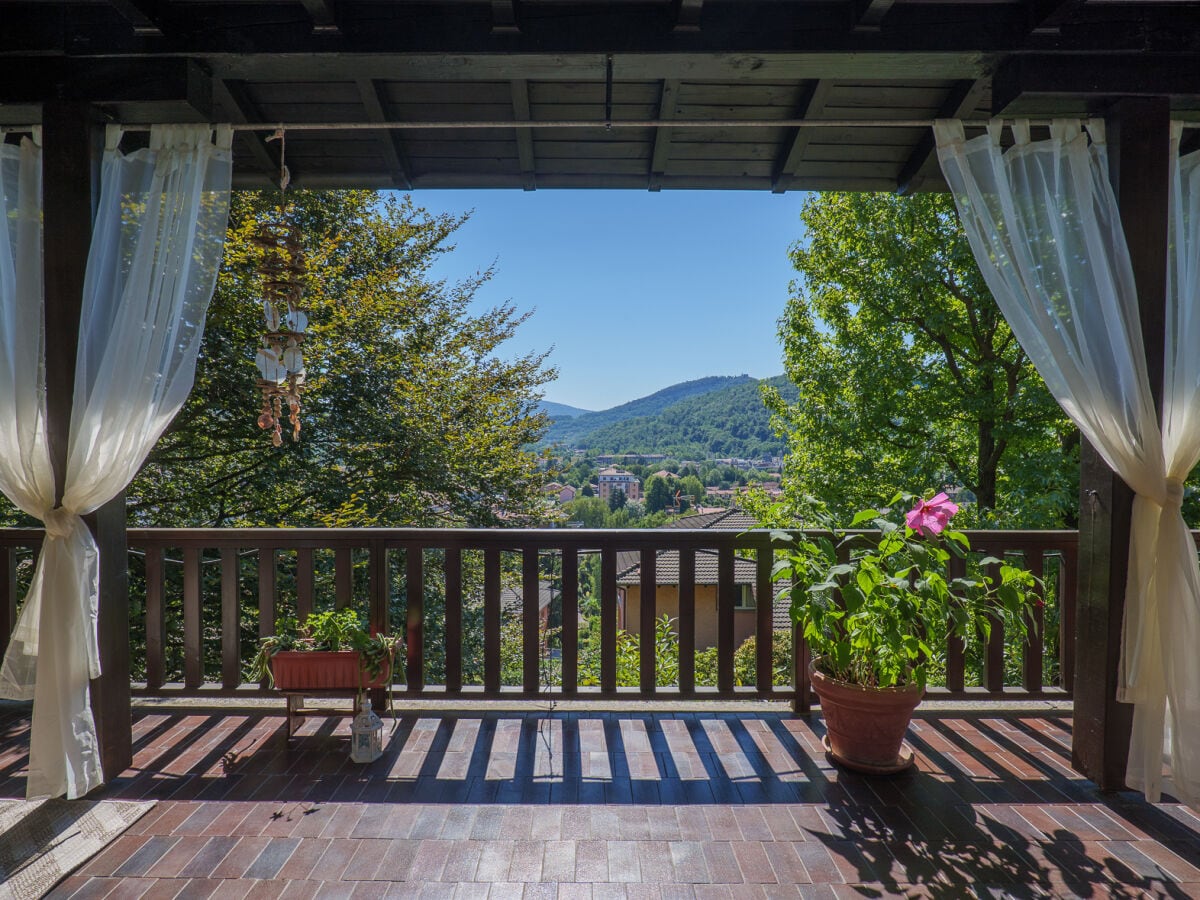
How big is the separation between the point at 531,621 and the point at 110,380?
182cm

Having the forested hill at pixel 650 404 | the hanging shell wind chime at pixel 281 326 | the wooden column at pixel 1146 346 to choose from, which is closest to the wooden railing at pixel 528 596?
the wooden column at pixel 1146 346

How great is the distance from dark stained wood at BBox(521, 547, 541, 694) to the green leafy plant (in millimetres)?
1046

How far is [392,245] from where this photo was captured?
327 inches

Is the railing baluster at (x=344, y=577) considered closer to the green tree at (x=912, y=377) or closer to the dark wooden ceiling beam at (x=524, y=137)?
the dark wooden ceiling beam at (x=524, y=137)

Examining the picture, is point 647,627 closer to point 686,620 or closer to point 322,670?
point 686,620

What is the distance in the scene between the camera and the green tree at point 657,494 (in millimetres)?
10409

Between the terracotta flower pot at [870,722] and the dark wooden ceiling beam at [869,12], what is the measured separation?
85.9 inches

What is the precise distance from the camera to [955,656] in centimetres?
305

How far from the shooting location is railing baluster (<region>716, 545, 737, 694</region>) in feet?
9.87

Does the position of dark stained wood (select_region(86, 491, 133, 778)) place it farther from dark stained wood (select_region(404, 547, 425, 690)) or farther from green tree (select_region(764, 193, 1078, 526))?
green tree (select_region(764, 193, 1078, 526))

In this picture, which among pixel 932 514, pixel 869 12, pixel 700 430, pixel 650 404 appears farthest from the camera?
pixel 650 404

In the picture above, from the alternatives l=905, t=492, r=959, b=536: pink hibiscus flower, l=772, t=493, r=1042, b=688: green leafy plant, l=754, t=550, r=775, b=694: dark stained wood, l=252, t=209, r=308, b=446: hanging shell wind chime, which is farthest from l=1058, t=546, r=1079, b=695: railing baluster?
l=252, t=209, r=308, b=446: hanging shell wind chime

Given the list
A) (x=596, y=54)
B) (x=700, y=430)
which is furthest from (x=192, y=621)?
(x=700, y=430)

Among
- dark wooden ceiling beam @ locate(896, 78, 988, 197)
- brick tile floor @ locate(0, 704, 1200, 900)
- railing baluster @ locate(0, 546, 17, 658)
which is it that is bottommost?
brick tile floor @ locate(0, 704, 1200, 900)
